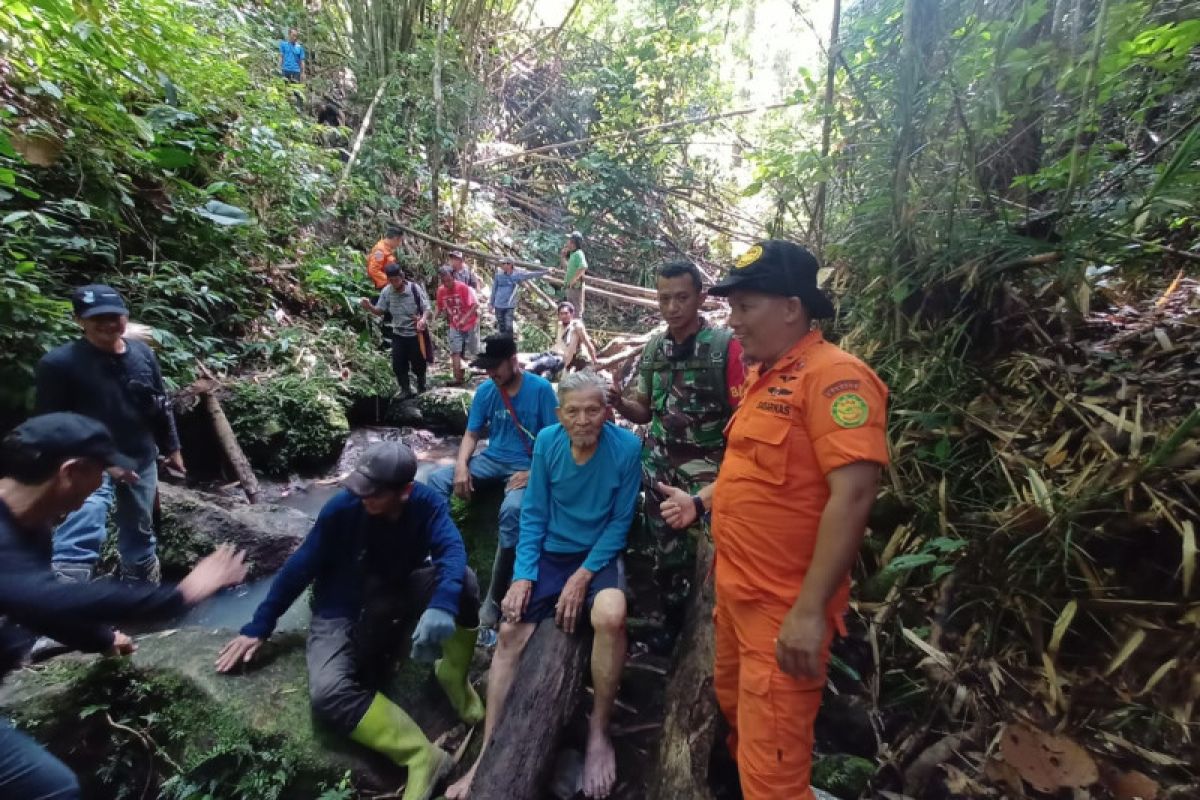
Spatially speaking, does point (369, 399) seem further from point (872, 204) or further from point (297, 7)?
point (297, 7)

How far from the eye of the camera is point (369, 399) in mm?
8477

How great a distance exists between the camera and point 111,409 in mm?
3746

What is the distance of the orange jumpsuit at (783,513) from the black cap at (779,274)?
0.15 meters

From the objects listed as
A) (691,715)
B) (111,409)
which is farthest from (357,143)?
(691,715)

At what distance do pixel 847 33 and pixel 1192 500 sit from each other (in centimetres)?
388

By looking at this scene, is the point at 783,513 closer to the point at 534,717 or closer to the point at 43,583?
the point at 534,717

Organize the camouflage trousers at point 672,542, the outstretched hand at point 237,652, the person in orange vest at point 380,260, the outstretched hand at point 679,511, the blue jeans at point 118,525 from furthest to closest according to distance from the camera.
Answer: the person in orange vest at point 380,260 < the blue jeans at point 118,525 < the camouflage trousers at point 672,542 < the outstretched hand at point 237,652 < the outstretched hand at point 679,511

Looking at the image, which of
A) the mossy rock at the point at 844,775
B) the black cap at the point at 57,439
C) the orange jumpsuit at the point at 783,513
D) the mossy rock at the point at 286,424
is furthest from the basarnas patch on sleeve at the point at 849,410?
the mossy rock at the point at 286,424

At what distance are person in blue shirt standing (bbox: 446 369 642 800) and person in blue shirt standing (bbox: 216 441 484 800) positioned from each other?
32 centimetres

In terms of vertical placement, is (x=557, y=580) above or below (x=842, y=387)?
below

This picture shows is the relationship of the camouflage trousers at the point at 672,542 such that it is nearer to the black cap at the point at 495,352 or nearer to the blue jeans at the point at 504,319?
the black cap at the point at 495,352

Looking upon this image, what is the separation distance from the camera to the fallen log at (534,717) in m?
2.41

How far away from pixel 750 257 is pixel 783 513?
0.90 metres

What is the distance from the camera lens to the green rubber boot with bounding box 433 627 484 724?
125 inches
